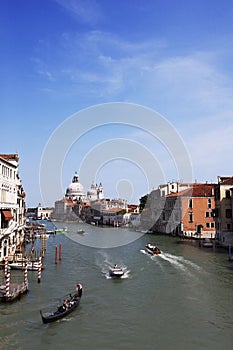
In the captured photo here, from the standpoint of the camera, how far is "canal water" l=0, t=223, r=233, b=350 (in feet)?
37.5

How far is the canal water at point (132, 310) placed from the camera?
11.4 m

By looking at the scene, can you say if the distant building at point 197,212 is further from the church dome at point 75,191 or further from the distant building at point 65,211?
the church dome at point 75,191

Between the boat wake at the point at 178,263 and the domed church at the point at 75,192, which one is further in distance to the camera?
the domed church at the point at 75,192

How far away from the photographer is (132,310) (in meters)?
14.4

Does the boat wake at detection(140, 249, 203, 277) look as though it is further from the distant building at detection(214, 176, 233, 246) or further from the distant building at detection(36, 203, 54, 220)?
the distant building at detection(36, 203, 54, 220)

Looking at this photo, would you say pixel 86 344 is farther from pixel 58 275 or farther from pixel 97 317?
pixel 58 275

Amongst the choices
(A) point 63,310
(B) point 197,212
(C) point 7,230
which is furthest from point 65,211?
(A) point 63,310

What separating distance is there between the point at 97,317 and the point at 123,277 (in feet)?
22.5

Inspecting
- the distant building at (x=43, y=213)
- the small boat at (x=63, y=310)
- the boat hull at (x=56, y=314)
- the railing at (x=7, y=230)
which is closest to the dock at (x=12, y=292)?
the small boat at (x=63, y=310)

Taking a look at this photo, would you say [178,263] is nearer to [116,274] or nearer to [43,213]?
[116,274]

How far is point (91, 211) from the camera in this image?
10175 cm

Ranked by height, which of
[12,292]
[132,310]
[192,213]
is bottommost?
[132,310]

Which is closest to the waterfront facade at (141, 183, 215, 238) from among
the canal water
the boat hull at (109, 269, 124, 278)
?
the canal water

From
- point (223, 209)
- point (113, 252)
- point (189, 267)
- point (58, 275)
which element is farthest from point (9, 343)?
point (223, 209)
